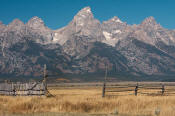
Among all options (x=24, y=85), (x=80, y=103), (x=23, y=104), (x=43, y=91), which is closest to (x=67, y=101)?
(x=80, y=103)

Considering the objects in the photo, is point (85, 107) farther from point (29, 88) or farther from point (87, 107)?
point (29, 88)

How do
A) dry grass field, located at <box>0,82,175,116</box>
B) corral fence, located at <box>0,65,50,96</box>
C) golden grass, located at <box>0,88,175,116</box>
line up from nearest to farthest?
dry grass field, located at <box>0,82,175,116</box>
golden grass, located at <box>0,88,175,116</box>
corral fence, located at <box>0,65,50,96</box>

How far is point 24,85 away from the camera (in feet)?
112

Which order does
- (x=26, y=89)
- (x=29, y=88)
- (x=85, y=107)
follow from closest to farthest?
(x=85, y=107)
(x=29, y=88)
(x=26, y=89)

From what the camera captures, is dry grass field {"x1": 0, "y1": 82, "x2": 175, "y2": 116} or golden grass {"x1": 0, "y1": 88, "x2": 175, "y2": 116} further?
golden grass {"x1": 0, "y1": 88, "x2": 175, "y2": 116}

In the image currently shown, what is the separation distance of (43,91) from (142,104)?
12464mm

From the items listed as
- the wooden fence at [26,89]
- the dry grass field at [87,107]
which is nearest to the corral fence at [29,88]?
the wooden fence at [26,89]

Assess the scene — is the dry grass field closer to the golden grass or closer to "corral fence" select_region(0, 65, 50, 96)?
the golden grass

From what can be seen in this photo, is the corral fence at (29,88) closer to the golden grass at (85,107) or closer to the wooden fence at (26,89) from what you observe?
the wooden fence at (26,89)

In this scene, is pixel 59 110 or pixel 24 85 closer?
pixel 59 110

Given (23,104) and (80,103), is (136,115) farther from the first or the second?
(23,104)

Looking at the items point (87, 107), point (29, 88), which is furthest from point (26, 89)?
A: point (87, 107)

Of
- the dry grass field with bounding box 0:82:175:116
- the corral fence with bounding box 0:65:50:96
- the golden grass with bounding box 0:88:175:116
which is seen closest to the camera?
the dry grass field with bounding box 0:82:175:116

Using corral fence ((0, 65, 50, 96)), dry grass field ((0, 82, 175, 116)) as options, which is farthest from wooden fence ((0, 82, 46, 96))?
dry grass field ((0, 82, 175, 116))
